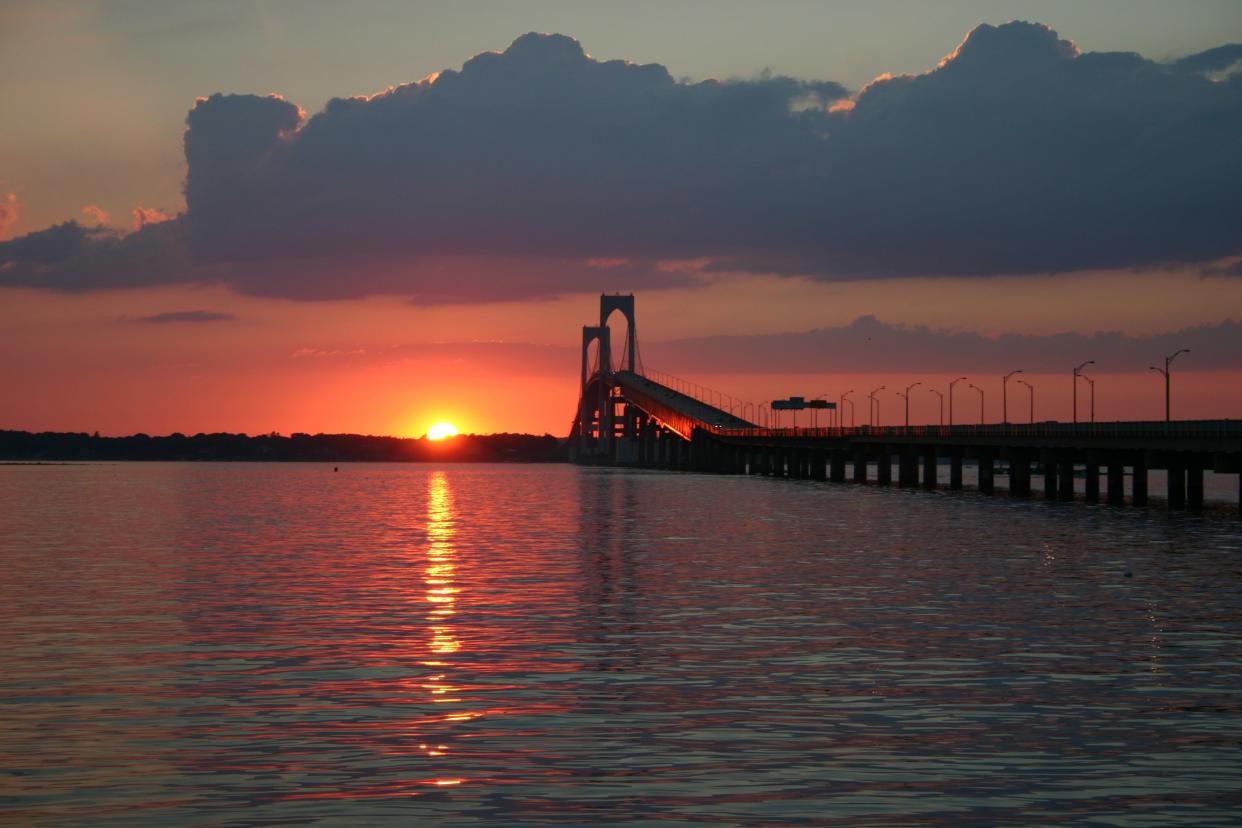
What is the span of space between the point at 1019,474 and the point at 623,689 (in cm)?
11900

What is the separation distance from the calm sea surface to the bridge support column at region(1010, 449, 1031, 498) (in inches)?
3070

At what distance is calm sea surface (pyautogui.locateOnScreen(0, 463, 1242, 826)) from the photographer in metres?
17.2

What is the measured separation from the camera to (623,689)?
25250 millimetres

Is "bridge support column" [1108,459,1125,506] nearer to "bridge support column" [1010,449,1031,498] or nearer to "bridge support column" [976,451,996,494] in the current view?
"bridge support column" [1010,449,1031,498]

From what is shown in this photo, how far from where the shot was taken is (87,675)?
26.7m

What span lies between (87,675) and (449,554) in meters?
35.3

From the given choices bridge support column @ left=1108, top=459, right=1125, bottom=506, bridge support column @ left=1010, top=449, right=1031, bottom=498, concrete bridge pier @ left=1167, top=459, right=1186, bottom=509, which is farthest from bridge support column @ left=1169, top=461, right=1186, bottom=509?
bridge support column @ left=1010, top=449, right=1031, bottom=498

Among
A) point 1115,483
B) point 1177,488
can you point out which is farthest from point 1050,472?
point 1177,488

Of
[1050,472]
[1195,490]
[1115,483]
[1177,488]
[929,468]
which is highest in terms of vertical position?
[929,468]

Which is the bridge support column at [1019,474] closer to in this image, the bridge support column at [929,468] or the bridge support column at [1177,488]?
the bridge support column at [929,468]

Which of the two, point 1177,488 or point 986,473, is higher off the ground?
point 986,473

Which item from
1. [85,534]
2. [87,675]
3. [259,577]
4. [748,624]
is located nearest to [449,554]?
[259,577]

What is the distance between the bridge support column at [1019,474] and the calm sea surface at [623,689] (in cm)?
7798

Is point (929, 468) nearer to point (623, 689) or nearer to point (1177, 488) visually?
point (1177, 488)
